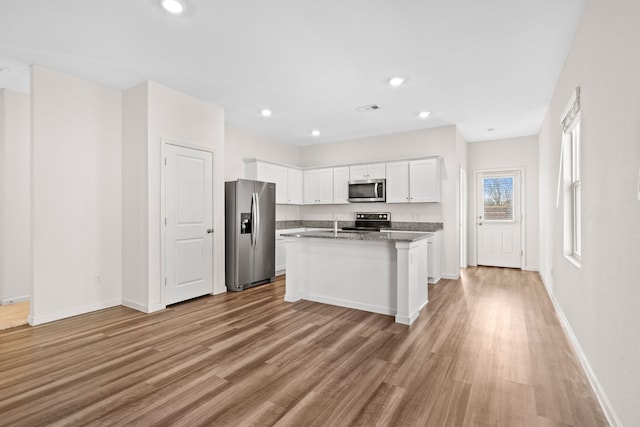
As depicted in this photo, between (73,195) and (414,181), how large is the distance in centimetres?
504

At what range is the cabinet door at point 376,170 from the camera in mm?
6109

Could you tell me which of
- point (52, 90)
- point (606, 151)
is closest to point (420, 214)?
point (606, 151)

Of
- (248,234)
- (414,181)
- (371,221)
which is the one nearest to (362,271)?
(248,234)

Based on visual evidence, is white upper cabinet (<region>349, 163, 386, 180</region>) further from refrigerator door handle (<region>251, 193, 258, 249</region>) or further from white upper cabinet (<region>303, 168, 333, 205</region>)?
refrigerator door handle (<region>251, 193, 258, 249</region>)

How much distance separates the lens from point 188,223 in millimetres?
4273

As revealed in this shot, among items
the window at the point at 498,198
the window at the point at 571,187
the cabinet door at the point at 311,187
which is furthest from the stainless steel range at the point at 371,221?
the window at the point at 571,187

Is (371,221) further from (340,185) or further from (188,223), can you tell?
(188,223)

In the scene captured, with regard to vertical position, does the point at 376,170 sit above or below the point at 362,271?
above

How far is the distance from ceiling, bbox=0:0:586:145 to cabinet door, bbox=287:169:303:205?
7.12ft

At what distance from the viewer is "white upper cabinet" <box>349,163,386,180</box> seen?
20.1 ft

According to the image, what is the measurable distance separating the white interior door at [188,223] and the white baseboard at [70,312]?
2.35ft

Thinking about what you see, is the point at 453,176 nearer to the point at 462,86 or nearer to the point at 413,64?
the point at 462,86

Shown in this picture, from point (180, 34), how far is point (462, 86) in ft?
10.5

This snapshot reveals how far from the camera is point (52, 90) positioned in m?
3.53
